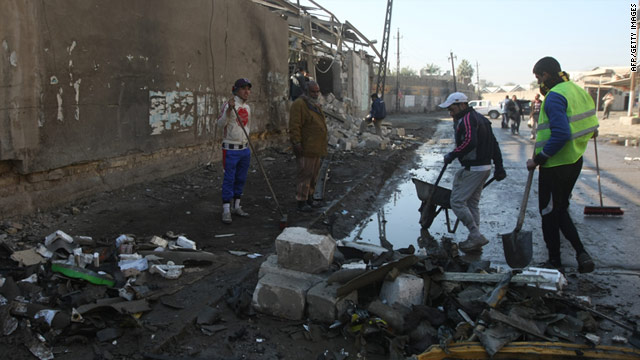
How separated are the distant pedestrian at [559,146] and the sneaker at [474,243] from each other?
750 millimetres

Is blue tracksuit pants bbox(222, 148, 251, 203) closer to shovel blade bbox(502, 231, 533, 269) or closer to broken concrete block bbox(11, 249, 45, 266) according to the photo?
broken concrete block bbox(11, 249, 45, 266)

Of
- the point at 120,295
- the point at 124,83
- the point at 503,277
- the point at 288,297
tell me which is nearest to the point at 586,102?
the point at 503,277

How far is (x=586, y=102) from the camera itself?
14.6ft

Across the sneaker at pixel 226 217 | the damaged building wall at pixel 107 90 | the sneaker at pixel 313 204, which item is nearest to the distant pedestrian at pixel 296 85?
the damaged building wall at pixel 107 90

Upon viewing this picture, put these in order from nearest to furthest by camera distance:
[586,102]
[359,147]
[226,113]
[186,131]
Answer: [586,102] < [226,113] < [186,131] < [359,147]

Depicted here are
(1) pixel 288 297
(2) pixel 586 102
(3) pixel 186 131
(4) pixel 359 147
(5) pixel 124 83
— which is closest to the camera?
(1) pixel 288 297

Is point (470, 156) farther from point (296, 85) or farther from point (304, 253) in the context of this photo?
point (296, 85)

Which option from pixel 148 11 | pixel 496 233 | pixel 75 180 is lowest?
pixel 496 233

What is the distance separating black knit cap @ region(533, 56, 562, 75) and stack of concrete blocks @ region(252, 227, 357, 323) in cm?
270

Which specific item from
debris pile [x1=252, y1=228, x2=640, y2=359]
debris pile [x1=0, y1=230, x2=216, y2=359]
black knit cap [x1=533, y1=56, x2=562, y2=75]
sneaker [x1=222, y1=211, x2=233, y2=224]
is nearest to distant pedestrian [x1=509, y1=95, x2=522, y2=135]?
black knit cap [x1=533, y1=56, x2=562, y2=75]

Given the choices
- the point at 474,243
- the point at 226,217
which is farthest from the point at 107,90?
the point at 474,243

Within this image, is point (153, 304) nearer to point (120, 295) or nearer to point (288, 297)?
point (120, 295)

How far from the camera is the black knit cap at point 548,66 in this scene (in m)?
4.56

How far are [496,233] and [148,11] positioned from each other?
586 centimetres
